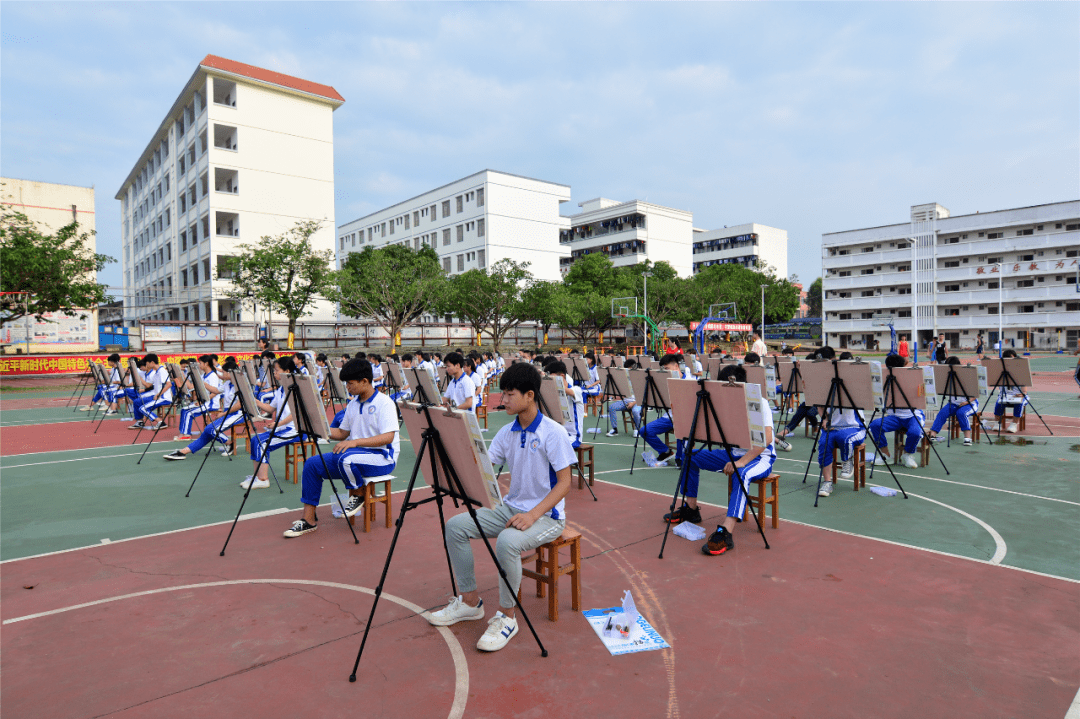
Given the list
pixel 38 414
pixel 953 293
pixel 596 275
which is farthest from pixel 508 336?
pixel 953 293

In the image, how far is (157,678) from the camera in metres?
3.50

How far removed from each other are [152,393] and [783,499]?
43.6ft

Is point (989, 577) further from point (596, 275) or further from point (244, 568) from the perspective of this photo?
point (596, 275)

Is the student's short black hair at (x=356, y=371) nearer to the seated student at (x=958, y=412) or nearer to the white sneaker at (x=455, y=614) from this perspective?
the white sneaker at (x=455, y=614)

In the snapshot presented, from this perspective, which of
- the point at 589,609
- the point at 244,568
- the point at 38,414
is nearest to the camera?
the point at 589,609

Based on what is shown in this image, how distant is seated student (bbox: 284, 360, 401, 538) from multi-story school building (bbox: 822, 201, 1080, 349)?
57797 mm

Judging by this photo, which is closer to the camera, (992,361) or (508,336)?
(992,361)

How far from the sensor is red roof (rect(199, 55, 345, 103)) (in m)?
39.4

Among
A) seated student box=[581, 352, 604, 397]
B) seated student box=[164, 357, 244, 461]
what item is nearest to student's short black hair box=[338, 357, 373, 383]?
seated student box=[164, 357, 244, 461]

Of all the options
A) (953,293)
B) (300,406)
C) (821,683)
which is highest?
(953,293)

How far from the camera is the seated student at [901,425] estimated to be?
826 centimetres

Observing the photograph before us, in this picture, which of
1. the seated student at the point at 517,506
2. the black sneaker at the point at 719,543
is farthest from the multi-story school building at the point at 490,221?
the seated student at the point at 517,506

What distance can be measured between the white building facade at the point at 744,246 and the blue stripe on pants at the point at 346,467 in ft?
282

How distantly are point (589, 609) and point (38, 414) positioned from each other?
19511 millimetres
